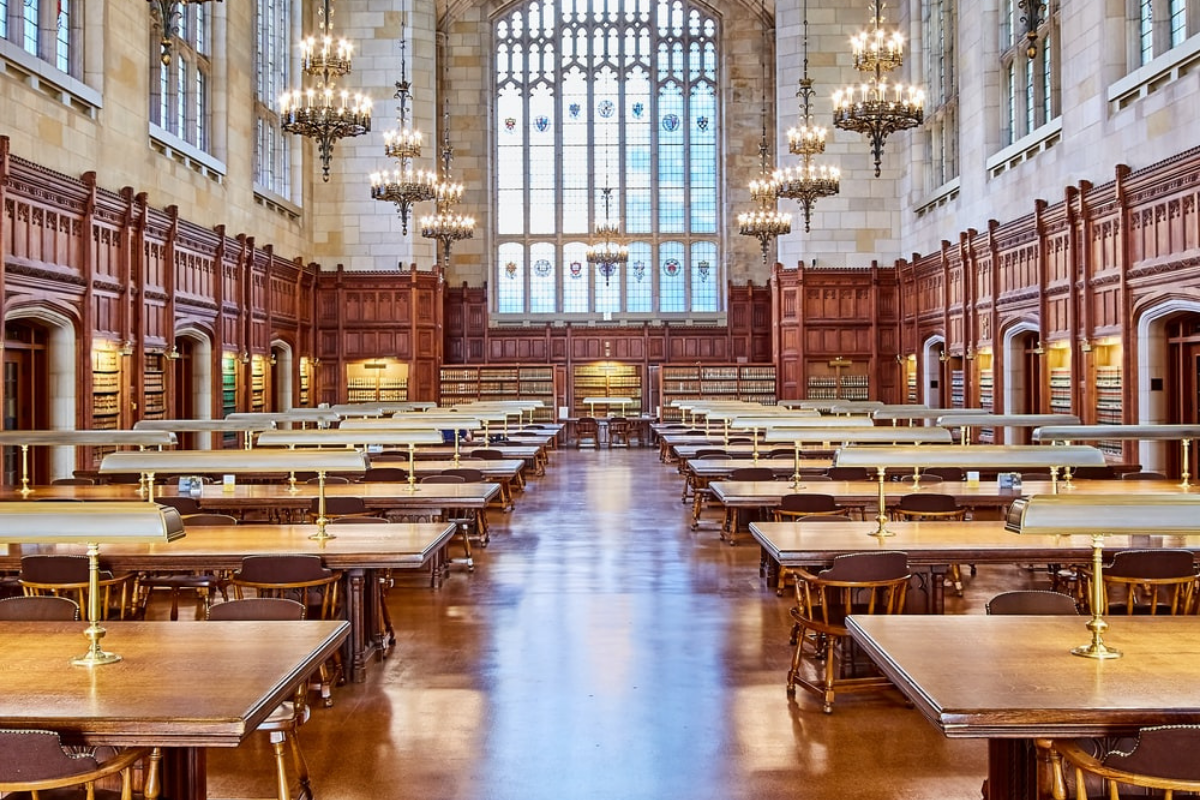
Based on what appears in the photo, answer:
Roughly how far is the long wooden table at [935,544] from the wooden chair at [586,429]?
19.2m

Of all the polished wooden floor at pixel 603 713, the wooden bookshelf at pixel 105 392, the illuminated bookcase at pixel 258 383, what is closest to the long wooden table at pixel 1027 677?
the polished wooden floor at pixel 603 713

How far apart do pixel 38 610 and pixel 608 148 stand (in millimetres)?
25567

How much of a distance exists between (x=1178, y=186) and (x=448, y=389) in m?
17.7

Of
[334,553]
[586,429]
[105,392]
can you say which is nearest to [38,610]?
[334,553]

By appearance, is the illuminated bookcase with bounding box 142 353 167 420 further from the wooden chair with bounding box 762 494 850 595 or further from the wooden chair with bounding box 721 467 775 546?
the wooden chair with bounding box 762 494 850 595

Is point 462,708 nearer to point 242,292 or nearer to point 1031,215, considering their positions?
point 1031,215

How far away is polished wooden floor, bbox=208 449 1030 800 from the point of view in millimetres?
4598

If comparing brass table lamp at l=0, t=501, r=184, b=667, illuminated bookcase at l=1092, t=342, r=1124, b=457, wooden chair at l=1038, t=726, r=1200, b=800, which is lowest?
wooden chair at l=1038, t=726, r=1200, b=800

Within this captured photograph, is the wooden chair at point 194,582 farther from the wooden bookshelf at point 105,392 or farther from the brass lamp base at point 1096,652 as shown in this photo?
the wooden bookshelf at point 105,392

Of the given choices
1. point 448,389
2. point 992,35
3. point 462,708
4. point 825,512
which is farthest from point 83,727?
point 448,389

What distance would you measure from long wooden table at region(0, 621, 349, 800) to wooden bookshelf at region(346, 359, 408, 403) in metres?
21.1

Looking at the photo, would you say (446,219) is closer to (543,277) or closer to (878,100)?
(543,277)

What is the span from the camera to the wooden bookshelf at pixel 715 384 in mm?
25594

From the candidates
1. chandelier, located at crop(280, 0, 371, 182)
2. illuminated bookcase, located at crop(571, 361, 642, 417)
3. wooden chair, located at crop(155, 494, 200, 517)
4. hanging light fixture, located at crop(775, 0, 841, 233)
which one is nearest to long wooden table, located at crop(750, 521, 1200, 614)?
wooden chair, located at crop(155, 494, 200, 517)
